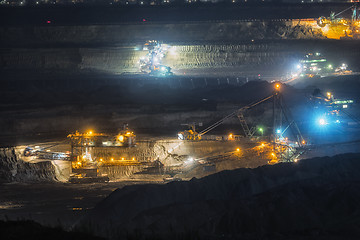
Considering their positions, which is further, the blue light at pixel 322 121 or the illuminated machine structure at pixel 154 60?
the illuminated machine structure at pixel 154 60

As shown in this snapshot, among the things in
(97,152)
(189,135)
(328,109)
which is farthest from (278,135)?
(97,152)

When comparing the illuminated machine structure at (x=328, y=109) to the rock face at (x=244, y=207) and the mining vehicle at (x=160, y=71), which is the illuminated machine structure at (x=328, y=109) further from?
the mining vehicle at (x=160, y=71)

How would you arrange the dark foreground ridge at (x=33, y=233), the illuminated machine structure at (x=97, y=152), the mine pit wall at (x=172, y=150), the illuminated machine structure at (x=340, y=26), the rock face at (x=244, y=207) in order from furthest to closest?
1. the illuminated machine structure at (x=340, y=26)
2. the mine pit wall at (x=172, y=150)
3. the illuminated machine structure at (x=97, y=152)
4. the rock face at (x=244, y=207)
5. the dark foreground ridge at (x=33, y=233)

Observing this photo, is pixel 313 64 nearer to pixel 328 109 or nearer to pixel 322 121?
pixel 328 109

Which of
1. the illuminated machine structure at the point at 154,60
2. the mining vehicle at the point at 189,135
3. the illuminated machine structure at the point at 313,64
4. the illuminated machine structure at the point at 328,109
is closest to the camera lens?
the mining vehicle at the point at 189,135

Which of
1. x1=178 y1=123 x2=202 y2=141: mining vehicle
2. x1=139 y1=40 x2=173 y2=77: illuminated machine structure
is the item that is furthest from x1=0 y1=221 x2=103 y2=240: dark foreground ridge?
→ x1=139 y1=40 x2=173 y2=77: illuminated machine structure

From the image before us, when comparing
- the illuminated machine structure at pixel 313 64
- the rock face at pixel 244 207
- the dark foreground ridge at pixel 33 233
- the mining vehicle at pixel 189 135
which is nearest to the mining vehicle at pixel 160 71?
the illuminated machine structure at pixel 313 64

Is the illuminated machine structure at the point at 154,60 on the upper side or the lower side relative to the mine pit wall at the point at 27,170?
upper
